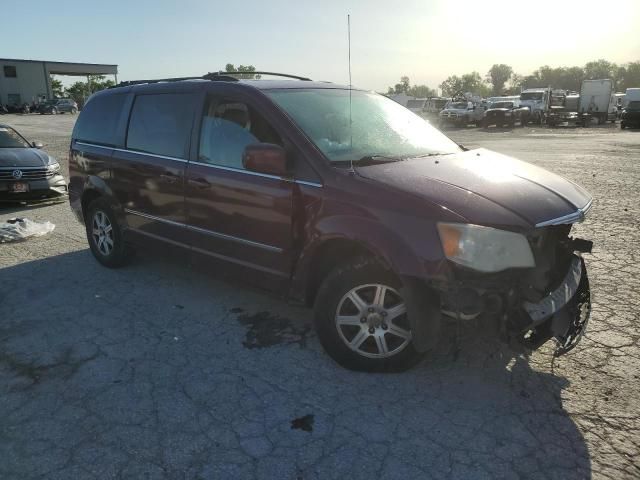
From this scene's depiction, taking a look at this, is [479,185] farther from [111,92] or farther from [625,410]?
[111,92]

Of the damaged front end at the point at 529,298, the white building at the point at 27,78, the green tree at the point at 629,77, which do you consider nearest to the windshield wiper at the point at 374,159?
the damaged front end at the point at 529,298

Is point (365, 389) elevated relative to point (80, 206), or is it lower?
lower

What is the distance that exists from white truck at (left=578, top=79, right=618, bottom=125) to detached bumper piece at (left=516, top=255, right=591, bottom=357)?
37.7 metres

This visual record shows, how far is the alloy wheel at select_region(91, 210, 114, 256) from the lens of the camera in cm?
535

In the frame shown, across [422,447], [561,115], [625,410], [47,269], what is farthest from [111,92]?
[561,115]

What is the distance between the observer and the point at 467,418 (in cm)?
285

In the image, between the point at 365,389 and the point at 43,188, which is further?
the point at 43,188

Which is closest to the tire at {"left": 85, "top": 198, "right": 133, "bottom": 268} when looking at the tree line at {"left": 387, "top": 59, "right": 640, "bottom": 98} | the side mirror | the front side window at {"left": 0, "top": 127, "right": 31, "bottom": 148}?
the side mirror

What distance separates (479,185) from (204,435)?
2159 mm

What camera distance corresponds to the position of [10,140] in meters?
9.20

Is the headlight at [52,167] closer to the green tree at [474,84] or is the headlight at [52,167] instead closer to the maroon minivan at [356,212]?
the maroon minivan at [356,212]

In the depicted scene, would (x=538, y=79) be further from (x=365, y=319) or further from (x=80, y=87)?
(x=365, y=319)

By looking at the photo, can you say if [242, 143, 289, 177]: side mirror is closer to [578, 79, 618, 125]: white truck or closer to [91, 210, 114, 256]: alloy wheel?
[91, 210, 114, 256]: alloy wheel

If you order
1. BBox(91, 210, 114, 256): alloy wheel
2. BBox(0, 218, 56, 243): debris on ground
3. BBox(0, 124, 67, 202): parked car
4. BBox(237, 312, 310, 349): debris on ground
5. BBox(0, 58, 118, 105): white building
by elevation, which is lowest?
BBox(237, 312, 310, 349): debris on ground
